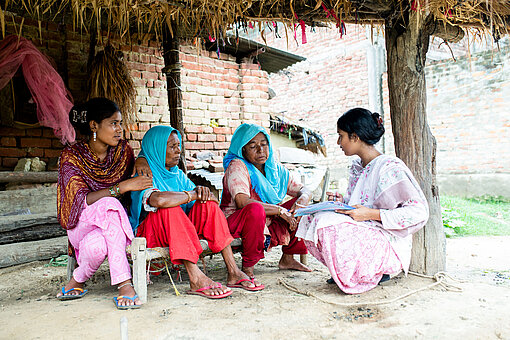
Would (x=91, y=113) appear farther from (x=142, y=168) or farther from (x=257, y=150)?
(x=257, y=150)

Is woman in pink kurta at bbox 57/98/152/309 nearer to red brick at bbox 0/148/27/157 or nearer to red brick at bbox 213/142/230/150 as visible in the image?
red brick at bbox 0/148/27/157

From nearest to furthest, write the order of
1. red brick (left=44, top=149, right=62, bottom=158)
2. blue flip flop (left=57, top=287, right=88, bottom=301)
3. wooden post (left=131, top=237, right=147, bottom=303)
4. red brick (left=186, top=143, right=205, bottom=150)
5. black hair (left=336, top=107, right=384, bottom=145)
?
wooden post (left=131, top=237, right=147, bottom=303), blue flip flop (left=57, top=287, right=88, bottom=301), black hair (left=336, top=107, right=384, bottom=145), red brick (left=44, top=149, right=62, bottom=158), red brick (left=186, top=143, right=205, bottom=150)

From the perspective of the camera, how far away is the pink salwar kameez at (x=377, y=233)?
9.51 feet

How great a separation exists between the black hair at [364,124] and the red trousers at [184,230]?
118 cm

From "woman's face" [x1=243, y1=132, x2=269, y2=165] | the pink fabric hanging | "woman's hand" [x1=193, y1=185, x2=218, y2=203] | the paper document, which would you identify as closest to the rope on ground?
the paper document

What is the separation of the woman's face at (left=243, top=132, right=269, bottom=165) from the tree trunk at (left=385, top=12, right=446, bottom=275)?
44.4 inches

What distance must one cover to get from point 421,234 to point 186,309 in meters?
1.92

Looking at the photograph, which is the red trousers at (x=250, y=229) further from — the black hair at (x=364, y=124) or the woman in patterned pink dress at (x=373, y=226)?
the black hair at (x=364, y=124)

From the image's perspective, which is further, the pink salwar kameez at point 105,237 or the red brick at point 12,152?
the red brick at point 12,152

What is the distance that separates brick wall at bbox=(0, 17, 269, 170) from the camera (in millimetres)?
4760

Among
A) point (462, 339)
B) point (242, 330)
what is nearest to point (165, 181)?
point (242, 330)

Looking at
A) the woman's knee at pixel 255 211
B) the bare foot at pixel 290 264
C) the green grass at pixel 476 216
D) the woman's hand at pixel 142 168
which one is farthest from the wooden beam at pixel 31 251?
the green grass at pixel 476 216

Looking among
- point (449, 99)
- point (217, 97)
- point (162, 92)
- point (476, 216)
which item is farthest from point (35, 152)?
point (449, 99)

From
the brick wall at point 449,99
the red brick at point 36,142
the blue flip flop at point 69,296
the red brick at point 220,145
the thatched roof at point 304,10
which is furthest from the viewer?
the brick wall at point 449,99
